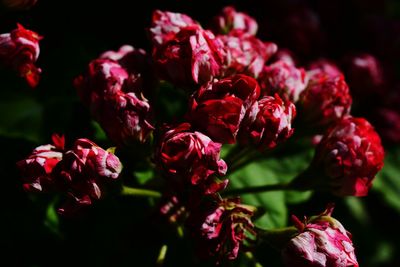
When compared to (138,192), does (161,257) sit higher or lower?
lower

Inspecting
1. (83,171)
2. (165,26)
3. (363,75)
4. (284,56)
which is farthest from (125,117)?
(363,75)

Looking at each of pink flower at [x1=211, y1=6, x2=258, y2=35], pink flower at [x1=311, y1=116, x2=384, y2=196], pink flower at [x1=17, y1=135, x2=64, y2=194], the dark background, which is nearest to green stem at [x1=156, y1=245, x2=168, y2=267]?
the dark background

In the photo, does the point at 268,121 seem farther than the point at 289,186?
No

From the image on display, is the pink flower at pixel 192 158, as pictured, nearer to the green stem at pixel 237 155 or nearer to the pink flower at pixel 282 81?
the green stem at pixel 237 155

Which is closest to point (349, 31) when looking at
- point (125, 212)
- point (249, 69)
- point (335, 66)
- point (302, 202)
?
point (335, 66)

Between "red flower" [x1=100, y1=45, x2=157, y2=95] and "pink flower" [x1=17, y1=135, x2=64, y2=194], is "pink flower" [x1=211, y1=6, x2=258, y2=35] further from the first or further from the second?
"pink flower" [x1=17, y1=135, x2=64, y2=194]

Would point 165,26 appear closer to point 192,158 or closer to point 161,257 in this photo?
point 192,158
